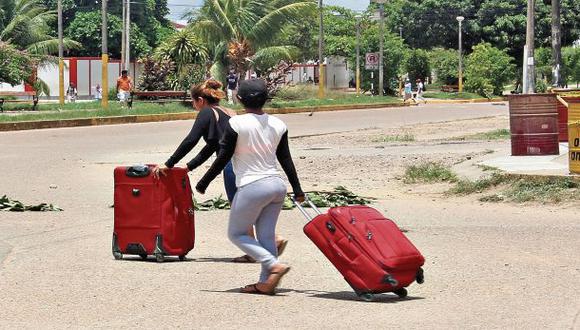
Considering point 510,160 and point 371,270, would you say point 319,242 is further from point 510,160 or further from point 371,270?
point 510,160

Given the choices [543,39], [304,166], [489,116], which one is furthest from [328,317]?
[543,39]

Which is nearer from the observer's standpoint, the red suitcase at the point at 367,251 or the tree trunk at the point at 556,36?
the red suitcase at the point at 367,251

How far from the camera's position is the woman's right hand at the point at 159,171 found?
9.40 meters

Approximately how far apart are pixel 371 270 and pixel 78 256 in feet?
10.9

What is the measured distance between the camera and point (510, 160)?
59.2 ft

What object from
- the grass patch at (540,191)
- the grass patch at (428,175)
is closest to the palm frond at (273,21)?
the grass patch at (428,175)

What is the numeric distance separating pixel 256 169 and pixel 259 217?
0.39 meters

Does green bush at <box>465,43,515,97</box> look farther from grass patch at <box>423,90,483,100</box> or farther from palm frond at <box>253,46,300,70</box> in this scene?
palm frond at <box>253,46,300,70</box>

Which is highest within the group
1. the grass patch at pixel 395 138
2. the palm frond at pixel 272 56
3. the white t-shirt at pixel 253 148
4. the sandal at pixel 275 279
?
the palm frond at pixel 272 56

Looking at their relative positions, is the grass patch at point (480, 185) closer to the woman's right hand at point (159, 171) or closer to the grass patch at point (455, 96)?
the woman's right hand at point (159, 171)

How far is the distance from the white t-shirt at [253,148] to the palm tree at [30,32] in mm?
44950

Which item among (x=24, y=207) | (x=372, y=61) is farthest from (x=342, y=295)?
(x=372, y=61)

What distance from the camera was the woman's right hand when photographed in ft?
30.8

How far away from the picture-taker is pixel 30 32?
183ft
